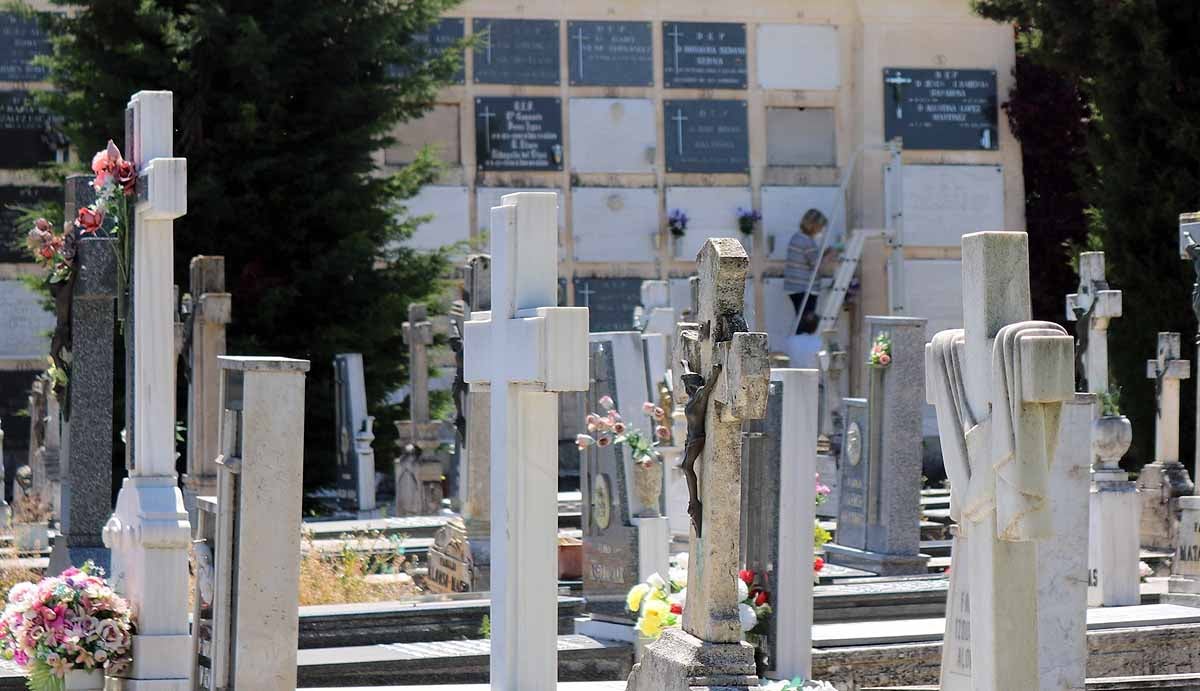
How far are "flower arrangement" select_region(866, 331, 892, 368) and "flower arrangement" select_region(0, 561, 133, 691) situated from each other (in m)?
6.79

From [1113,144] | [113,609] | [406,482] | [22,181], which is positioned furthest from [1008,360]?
[22,181]

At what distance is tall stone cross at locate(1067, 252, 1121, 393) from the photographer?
1295cm

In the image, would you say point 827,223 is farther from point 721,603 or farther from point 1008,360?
point 1008,360

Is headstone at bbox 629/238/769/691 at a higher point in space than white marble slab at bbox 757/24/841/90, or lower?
lower

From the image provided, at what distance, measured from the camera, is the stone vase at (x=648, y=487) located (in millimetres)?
10938

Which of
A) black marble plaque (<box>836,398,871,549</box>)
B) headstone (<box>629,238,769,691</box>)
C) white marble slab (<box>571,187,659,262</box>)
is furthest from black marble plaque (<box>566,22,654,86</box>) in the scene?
headstone (<box>629,238,769,691</box>)

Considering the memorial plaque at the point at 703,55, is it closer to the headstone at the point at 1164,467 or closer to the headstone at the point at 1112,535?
the headstone at the point at 1164,467

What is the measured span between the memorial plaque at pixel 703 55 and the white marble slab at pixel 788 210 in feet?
5.08

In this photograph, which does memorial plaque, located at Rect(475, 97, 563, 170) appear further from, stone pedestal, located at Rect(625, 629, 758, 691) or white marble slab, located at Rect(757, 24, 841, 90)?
stone pedestal, located at Rect(625, 629, 758, 691)

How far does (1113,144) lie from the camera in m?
22.5

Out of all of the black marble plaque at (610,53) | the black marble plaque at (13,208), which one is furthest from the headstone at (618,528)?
the black marble plaque at (610,53)

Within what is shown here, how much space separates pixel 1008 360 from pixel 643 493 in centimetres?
639

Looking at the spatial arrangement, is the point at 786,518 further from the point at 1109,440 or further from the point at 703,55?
the point at 703,55

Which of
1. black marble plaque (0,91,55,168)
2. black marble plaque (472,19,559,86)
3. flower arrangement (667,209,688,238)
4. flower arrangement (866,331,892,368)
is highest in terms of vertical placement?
black marble plaque (472,19,559,86)
